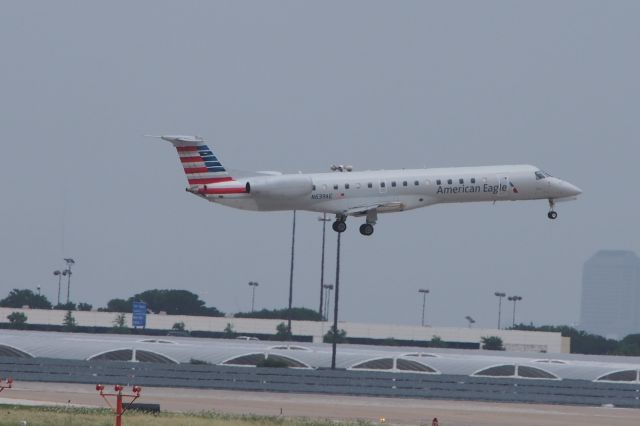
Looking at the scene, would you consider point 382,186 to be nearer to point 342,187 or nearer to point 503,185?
point 342,187

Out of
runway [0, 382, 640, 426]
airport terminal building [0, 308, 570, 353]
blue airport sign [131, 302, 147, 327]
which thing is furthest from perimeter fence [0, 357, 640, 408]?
airport terminal building [0, 308, 570, 353]

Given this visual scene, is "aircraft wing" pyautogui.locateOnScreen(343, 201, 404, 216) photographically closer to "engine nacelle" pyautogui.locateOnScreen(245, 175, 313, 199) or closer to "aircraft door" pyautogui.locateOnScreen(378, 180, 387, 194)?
"aircraft door" pyautogui.locateOnScreen(378, 180, 387, 194)

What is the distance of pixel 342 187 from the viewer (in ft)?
257

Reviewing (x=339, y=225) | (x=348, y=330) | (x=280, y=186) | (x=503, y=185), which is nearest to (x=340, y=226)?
(x=339, y=225)

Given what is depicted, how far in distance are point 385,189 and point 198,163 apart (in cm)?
983

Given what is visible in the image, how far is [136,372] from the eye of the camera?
100750 millimetres

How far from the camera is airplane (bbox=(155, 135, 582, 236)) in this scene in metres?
76.9

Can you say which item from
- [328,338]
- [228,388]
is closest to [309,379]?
[228,388]

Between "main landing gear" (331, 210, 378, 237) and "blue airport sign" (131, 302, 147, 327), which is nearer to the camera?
"main landing gear" (331, 210, 378, 237)

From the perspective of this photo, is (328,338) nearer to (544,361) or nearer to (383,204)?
(544,361)

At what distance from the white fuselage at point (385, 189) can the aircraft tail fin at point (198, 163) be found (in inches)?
58.8

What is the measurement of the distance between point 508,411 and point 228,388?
20.2 m

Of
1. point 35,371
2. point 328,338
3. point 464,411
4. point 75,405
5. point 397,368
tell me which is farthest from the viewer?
point 328,338

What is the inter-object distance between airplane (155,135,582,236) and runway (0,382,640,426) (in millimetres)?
11067
